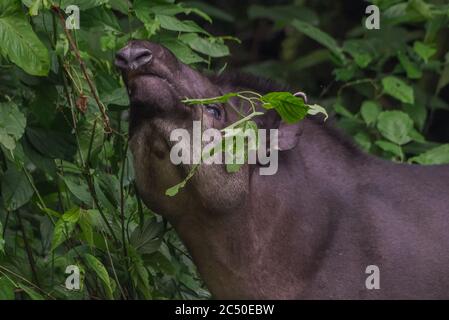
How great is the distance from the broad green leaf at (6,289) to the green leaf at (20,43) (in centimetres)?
60

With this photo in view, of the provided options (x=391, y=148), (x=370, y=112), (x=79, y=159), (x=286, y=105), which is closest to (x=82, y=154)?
(x=79, y=159)

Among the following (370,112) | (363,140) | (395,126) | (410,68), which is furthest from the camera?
(410,68)

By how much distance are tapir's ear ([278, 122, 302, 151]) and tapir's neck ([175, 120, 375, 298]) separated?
1.8 inches

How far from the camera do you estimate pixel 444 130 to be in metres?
6.77

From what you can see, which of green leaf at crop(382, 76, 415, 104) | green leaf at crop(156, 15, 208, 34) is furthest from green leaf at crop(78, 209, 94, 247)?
green leaf at crop(382, 76, 415, 104)

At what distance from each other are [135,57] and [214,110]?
0.29 meters

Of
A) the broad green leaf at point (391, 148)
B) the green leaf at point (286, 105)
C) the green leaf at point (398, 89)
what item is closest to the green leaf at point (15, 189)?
the green leaf at point (286, 105)

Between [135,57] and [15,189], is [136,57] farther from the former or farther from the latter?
[15,189]

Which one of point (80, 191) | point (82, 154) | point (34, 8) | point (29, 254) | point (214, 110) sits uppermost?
point (34, 8)

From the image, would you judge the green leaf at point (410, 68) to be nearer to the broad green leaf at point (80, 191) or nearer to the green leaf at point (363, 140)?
the green leaf at point (363, 140)

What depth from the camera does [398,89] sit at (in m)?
5.23

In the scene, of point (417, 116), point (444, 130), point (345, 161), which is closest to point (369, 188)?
point (345, 161)

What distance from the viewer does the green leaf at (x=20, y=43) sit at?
3828mm
